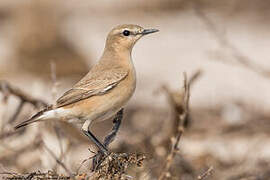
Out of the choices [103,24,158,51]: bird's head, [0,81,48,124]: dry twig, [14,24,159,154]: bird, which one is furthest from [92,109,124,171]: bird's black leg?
[0,81,48,124]: dry twig

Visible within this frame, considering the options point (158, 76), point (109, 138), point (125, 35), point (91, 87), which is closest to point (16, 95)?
point (91, 87)

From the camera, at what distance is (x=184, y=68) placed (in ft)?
42.7

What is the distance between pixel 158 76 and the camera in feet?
42.0

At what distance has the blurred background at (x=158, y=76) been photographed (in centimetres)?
736

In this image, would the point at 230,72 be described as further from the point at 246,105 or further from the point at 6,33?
the point at 6,33

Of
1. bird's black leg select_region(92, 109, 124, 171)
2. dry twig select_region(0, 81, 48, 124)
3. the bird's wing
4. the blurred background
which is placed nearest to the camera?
bird's black leg select_region(92, 109, 124, 171)

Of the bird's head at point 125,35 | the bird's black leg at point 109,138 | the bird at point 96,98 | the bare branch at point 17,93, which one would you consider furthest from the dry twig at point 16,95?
the bird's black leg at point 109,138

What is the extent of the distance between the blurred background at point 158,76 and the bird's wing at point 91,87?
182 mm

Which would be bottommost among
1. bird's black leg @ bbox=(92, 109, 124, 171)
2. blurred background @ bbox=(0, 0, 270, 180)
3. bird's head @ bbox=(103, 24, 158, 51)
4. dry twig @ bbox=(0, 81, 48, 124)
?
blurred background @ bbox=(0, 0, 270, 180)

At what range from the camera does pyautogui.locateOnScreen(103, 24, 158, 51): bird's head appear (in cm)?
614

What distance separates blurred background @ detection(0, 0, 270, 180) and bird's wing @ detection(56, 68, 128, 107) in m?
0.18

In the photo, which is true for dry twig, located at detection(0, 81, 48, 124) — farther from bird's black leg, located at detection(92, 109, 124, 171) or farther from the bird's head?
bird's black leg, located at detection(92, 109, 124, 171)

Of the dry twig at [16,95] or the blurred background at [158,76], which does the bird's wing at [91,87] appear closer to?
the blurred background at [158,76]

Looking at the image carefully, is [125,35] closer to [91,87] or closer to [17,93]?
[91,87]
